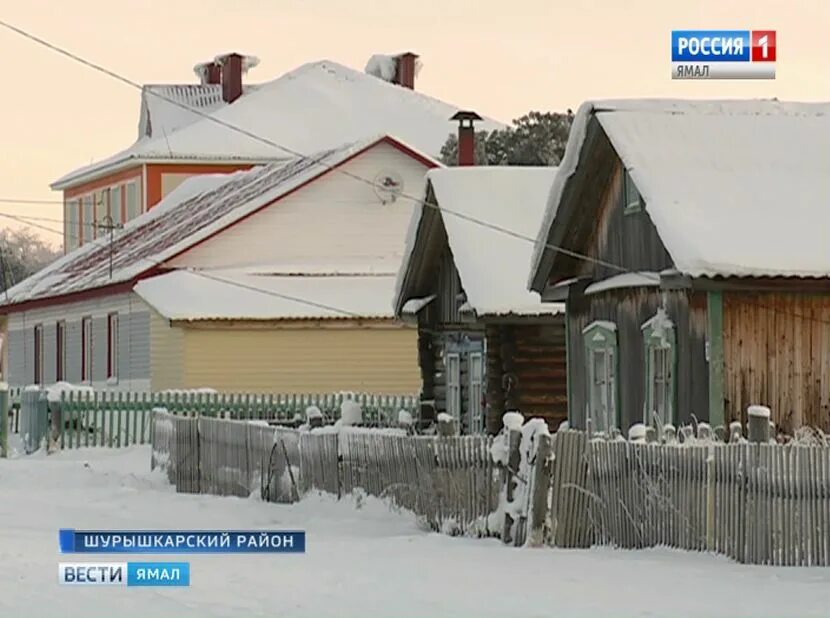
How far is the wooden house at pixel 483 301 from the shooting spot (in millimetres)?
32125

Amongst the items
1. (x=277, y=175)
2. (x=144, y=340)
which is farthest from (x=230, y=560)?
(x=277, y=175)

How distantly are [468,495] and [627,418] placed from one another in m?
6.26

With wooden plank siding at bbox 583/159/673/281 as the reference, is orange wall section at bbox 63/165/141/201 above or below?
above

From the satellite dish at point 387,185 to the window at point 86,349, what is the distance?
31.6 ft

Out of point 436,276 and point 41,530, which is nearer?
point 41,530

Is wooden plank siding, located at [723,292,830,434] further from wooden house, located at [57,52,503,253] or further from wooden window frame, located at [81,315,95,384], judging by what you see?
wooden house, located at [57,52,503,253]

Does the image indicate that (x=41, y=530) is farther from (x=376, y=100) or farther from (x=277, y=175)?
(x=376, y=100)

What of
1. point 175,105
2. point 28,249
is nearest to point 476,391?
point 175,105

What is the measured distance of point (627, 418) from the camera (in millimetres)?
25828

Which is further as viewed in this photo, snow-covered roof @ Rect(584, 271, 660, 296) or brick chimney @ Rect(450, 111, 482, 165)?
brick chimney @ Rect(450, 111, 482, 165)

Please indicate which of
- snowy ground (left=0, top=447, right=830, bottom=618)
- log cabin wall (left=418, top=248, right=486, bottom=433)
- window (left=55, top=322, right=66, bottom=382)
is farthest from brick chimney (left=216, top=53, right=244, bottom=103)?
snowy ground (left=0, top=447, right=830, bottom=618)

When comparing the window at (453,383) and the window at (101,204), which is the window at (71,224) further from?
the window at (453,383)

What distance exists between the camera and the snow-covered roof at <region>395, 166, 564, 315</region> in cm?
3172

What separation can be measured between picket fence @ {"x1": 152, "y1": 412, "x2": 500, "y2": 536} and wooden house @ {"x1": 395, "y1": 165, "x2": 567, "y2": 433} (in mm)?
5333
